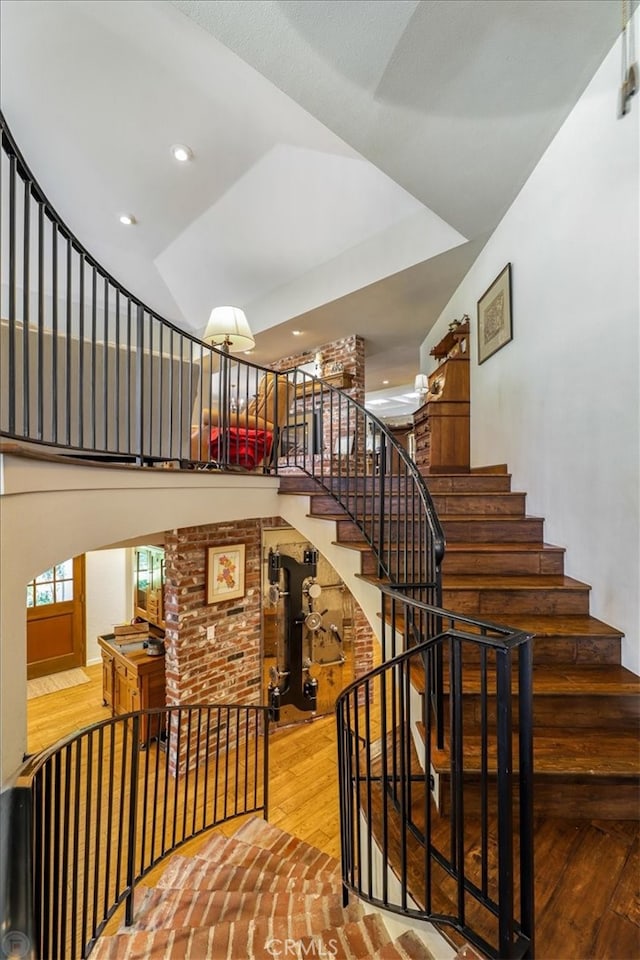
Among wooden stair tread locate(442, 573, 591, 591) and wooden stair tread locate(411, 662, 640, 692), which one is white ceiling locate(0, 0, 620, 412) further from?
wooden stair tread locate(411, 662, 640, 692)

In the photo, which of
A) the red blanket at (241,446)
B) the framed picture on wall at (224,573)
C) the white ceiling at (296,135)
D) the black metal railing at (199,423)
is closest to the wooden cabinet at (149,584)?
the framed picture on wall at (224,573)

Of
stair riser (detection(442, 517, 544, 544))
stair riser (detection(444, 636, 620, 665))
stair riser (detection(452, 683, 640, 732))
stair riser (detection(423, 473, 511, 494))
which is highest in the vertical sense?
stair riser (detection(423, 473, 511, 494))

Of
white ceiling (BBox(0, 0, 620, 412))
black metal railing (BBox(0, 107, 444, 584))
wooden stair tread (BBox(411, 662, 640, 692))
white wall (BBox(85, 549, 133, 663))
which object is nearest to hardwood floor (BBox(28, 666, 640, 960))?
wooden stair tread (BBox(411, 662, 640, 692))

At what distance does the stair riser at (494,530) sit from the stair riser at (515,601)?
59 centimetres

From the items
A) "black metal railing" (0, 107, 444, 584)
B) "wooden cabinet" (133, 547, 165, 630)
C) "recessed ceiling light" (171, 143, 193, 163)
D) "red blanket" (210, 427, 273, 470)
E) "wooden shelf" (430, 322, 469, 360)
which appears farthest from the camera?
"wooden cabinet" (133, 547, 165, 630)

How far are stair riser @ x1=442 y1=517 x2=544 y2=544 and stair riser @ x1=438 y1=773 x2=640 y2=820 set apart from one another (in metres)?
1.45

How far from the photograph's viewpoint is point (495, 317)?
3.62m

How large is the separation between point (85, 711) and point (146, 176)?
6205mm

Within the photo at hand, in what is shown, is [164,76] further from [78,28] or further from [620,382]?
[620,382]

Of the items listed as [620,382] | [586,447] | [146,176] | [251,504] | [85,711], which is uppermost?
[146,176]

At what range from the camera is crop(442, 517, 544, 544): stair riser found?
2.79 meters

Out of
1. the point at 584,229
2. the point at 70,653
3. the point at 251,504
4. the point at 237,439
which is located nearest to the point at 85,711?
the point at 70,653

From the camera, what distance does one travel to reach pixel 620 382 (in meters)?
2.05

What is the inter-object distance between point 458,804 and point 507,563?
1628 mm
